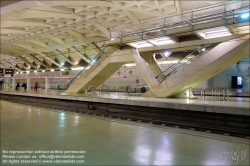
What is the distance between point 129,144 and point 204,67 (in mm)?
6485

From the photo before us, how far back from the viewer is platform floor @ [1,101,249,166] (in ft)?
12.3

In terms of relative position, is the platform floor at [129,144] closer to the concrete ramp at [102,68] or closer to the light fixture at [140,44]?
the light fixture at [140,44]

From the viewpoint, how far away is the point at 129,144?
181 inches

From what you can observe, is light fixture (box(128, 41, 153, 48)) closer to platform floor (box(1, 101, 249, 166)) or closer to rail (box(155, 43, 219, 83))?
rail (box(155, 43, 219, 83))

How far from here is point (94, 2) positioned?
1270 cm

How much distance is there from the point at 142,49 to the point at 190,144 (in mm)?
8819

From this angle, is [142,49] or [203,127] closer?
[203,127]

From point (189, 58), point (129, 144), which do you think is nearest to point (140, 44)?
point (189, 58)

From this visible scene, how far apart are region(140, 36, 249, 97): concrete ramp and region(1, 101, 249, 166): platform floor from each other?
186 inches

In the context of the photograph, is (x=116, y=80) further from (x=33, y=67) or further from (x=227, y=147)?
(x=33, y=67)

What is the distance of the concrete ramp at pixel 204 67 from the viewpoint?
339 inches

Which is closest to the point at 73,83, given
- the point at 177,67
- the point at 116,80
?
the point at 116,80

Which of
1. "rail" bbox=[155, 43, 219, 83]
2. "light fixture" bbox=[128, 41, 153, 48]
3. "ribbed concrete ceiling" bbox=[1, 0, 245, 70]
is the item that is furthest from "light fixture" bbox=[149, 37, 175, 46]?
"ribbed concrete ceiling" bbox=[1, 0, 245, 70]

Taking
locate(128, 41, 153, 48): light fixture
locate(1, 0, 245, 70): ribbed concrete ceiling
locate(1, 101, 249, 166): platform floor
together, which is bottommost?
locate(1, 101, 249, 166): platform floor
